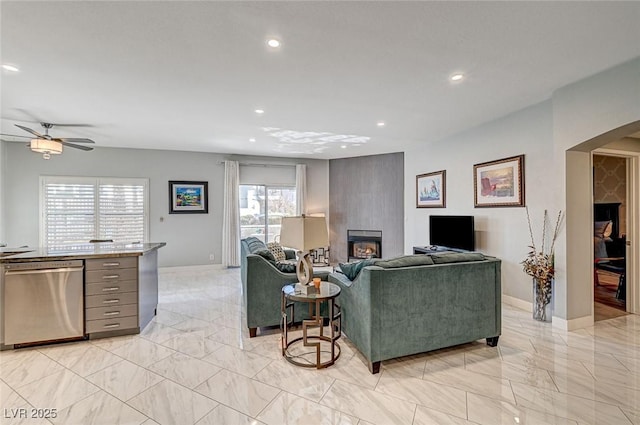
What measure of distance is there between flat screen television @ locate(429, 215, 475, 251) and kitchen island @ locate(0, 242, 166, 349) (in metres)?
4.52

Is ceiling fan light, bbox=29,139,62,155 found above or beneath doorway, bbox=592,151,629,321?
above

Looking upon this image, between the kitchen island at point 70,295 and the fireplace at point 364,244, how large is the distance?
4.91 m

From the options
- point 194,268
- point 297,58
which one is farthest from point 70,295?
point 194,268

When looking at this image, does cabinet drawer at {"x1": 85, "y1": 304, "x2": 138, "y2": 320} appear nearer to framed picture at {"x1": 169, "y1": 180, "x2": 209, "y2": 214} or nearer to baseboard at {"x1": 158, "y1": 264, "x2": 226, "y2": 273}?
baseboard at {"x1": 158, "y1": 264, "x2": 226, "y2": 273}

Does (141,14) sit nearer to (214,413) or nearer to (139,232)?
(214,413)

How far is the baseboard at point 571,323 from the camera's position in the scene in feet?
10.8

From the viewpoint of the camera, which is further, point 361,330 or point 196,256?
point 196,256

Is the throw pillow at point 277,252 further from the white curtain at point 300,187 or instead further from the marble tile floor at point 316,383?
the white curtain at point 300,187

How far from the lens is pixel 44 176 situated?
5812 millimetres

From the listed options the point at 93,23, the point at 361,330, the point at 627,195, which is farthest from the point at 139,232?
the point at 627,195

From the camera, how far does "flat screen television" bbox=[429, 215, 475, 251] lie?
15.2ft

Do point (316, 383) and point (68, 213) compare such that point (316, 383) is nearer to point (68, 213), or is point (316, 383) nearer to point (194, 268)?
point (194, 268)

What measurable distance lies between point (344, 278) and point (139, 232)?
5.34 meters

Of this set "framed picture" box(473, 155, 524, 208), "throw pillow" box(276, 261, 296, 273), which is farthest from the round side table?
"framed picture" box(473, 155, 524, 208)
